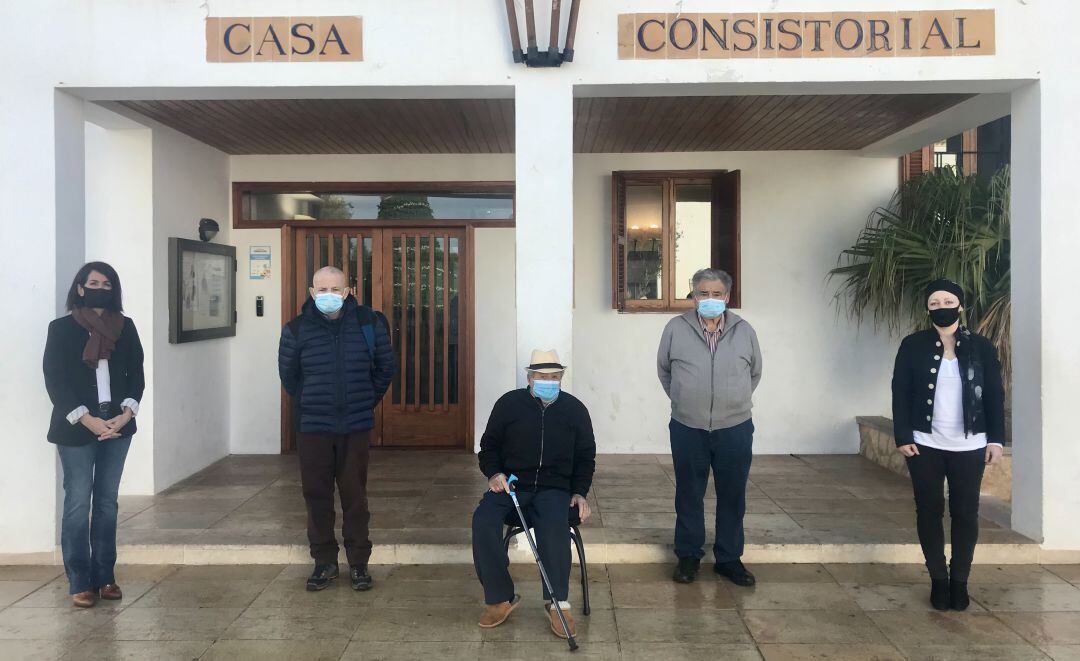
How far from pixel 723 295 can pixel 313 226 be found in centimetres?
446

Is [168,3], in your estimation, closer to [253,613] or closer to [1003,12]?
[253,613]

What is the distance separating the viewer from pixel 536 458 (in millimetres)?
4062

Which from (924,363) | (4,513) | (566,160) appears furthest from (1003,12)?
(4,513)

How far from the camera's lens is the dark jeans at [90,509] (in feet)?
13.7

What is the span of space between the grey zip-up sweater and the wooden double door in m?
3.43

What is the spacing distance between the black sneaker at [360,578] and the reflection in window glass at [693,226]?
413 centimetres

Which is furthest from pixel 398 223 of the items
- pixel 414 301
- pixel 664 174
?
pixel 664 174

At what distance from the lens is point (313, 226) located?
24.9 ft

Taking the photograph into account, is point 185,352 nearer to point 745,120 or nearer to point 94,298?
point 94,298

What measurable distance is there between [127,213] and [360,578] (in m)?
3.41

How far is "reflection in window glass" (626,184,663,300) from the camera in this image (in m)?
7.52

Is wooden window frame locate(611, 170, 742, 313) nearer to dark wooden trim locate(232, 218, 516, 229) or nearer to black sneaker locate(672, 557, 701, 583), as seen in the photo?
dark wooden trim locate(232, 218, 516, 229)

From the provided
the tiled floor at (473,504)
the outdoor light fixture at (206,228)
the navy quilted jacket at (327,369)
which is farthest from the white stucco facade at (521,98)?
the outdoor light fixture at (206,228)

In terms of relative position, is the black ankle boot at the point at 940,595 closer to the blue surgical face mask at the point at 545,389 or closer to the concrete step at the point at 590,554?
the concrete step at the point at 590,554
